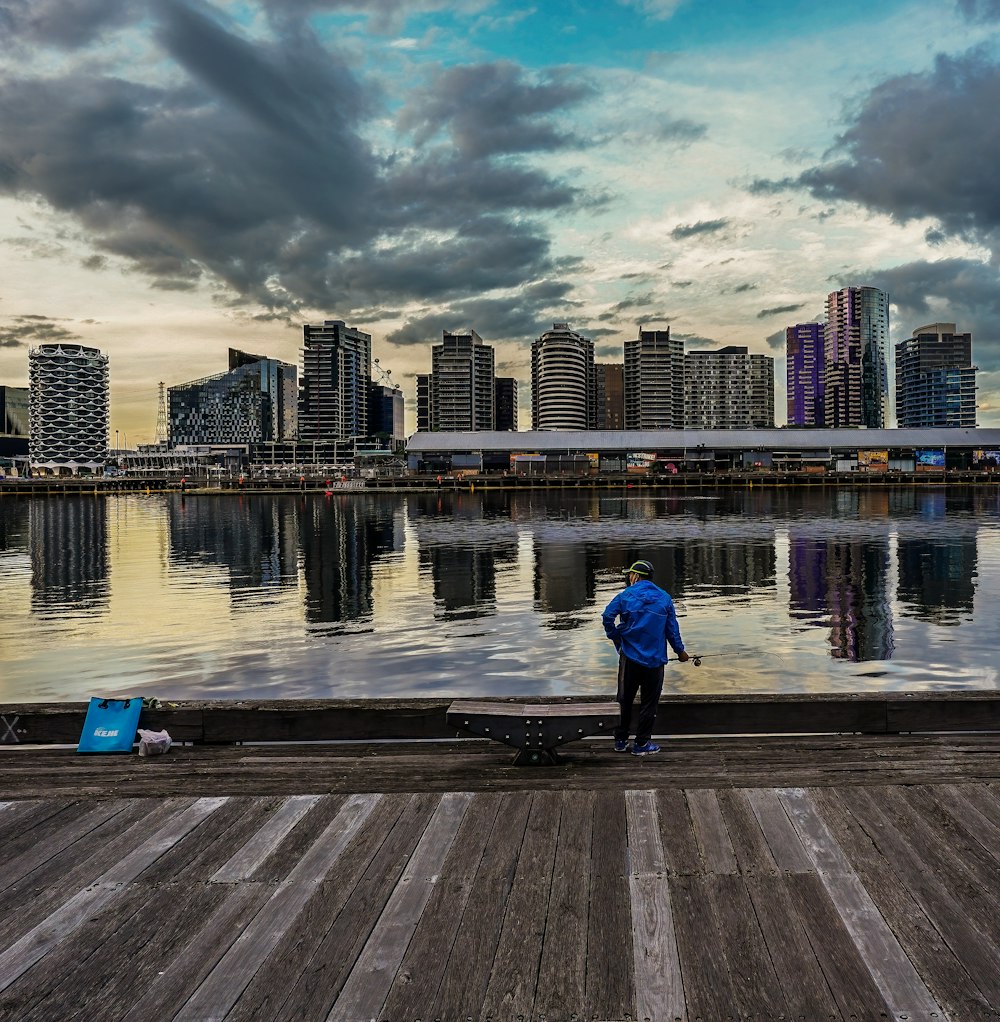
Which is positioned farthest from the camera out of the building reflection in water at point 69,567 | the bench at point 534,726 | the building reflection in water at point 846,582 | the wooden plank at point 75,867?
the building reflection in water at point 69,567

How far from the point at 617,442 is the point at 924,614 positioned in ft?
514

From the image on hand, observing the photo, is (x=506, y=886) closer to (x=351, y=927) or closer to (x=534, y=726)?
(x=351, y=927)

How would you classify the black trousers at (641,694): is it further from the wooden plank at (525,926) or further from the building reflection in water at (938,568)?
the building reflection in water at (938,568)

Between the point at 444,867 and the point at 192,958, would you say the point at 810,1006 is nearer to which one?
the point at 444,867

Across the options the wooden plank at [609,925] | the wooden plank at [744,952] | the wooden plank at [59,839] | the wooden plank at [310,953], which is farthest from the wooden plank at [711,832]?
the wooden plank at [59,839]

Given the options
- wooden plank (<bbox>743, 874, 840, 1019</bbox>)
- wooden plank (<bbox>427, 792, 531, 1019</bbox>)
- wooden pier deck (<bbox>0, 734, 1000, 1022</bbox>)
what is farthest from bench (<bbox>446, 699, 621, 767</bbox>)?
wooden plank (<bbox>743, 874, 840, 1019</bbox>)

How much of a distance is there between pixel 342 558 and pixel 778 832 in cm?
4286

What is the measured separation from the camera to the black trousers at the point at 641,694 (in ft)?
28.6

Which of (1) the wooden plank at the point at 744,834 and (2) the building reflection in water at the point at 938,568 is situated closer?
(1) the wooden plank at the point at 744,834

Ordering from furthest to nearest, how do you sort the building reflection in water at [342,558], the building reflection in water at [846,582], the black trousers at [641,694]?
the building reflection in water at [342,558] → the building reflection in water at [846,582] → the black trousers at [641,694]

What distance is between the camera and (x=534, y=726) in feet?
27.0

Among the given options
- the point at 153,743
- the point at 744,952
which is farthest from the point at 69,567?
the point at 744,952

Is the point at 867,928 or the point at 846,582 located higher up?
the point at 867,928

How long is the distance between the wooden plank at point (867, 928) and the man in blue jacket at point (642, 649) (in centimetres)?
216
